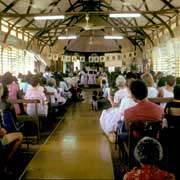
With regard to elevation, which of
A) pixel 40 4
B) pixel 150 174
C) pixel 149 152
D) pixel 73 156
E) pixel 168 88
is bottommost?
pixel 73 156

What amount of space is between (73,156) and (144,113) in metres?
1.98

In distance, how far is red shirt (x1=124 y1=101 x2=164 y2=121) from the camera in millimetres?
4375

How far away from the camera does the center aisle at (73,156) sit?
5039 mm

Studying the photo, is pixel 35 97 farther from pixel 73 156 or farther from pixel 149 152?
pixel 149 152

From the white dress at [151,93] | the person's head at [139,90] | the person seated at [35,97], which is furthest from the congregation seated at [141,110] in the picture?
the person seated at [35,97]

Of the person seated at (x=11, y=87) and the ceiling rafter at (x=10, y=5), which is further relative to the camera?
the ceiling rafter at (x=10, y=5)

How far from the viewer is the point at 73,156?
235 inches

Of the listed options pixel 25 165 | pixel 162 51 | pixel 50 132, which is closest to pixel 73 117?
pixel 50 132

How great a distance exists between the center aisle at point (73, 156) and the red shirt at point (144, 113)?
39.5 inches

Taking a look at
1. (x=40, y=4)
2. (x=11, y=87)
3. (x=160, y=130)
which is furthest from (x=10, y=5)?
(x=160, y=130)

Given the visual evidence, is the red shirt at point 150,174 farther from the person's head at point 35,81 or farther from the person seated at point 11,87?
the person's head at point 35,81

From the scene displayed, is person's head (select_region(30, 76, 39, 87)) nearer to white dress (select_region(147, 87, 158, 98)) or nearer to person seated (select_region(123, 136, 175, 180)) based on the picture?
white dress (select_region(147, 87, 158, 98))

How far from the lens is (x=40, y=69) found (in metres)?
22.7

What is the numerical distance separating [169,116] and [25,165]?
2.34 meters
